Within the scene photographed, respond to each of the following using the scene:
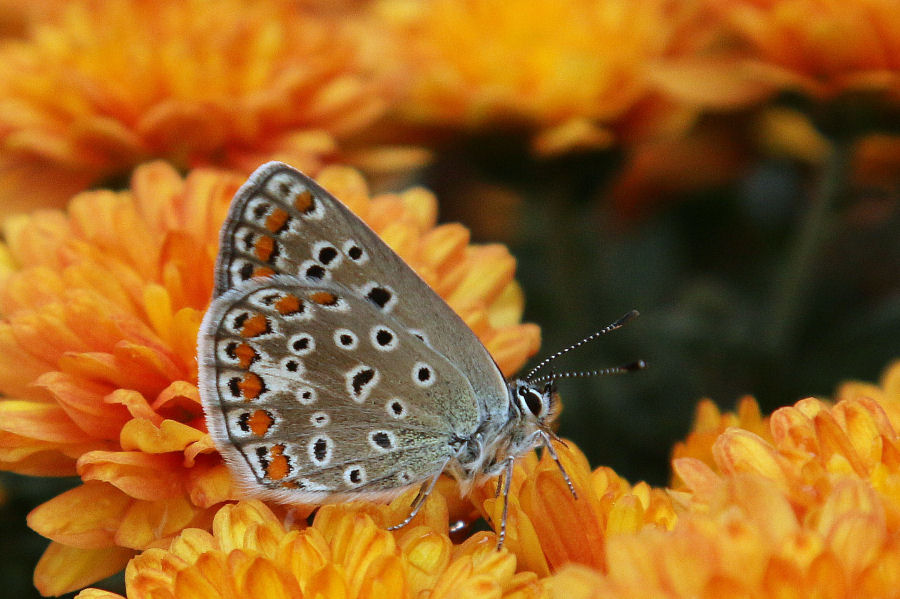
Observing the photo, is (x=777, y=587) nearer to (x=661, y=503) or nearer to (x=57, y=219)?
(x=661, y=503)

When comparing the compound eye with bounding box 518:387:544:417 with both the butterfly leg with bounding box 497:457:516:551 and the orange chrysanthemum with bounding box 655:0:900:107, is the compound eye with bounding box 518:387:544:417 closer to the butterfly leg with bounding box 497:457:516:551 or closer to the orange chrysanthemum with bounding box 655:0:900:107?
the butterfly leg with bounding box 497:457:516:551

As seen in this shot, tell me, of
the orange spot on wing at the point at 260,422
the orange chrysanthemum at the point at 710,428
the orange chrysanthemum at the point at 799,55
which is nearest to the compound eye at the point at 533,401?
the orange chrysanthemum at the point at 710,428

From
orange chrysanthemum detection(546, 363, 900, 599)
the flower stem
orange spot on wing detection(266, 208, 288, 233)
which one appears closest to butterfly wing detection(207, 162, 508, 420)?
orange spot on wing detection(266, 208, 288, 233)

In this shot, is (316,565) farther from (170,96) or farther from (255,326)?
(170,96)

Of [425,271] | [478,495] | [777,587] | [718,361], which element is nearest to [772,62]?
[718,361]

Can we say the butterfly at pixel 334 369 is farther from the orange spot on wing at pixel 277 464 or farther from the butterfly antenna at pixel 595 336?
the butterfly antenna at pixel 595 336

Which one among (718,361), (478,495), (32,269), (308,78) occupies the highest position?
(308,78)

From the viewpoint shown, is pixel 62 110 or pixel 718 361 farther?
pixel 718 361
